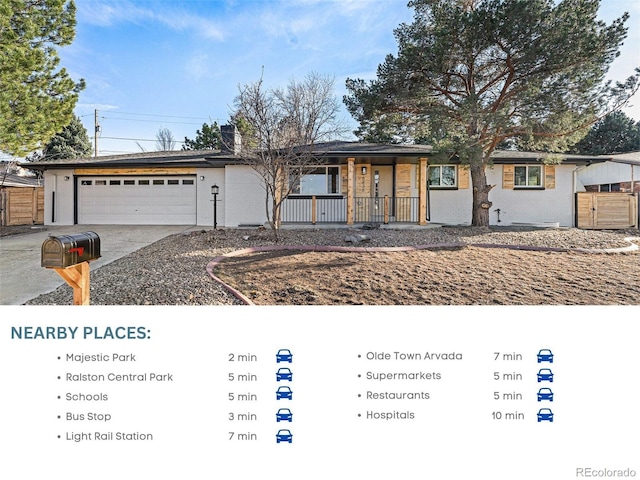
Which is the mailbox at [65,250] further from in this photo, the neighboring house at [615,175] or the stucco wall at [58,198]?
the neighboring house at [615,175]

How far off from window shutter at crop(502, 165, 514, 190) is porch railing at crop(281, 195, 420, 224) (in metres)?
2.75

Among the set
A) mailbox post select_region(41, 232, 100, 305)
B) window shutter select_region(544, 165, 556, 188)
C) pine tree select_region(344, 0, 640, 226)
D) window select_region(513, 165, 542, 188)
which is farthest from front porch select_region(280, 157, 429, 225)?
mailbox post select_region(41, 232, 100, 305)

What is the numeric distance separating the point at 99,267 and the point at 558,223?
1067cm

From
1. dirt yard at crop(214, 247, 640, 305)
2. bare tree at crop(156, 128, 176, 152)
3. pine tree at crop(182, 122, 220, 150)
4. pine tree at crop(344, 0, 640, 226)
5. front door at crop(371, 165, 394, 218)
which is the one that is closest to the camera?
dirt yard at crop(214, 247, 640, 305)

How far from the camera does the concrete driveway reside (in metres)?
3.04

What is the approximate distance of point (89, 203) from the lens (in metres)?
8.94

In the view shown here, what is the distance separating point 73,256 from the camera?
1626mm
